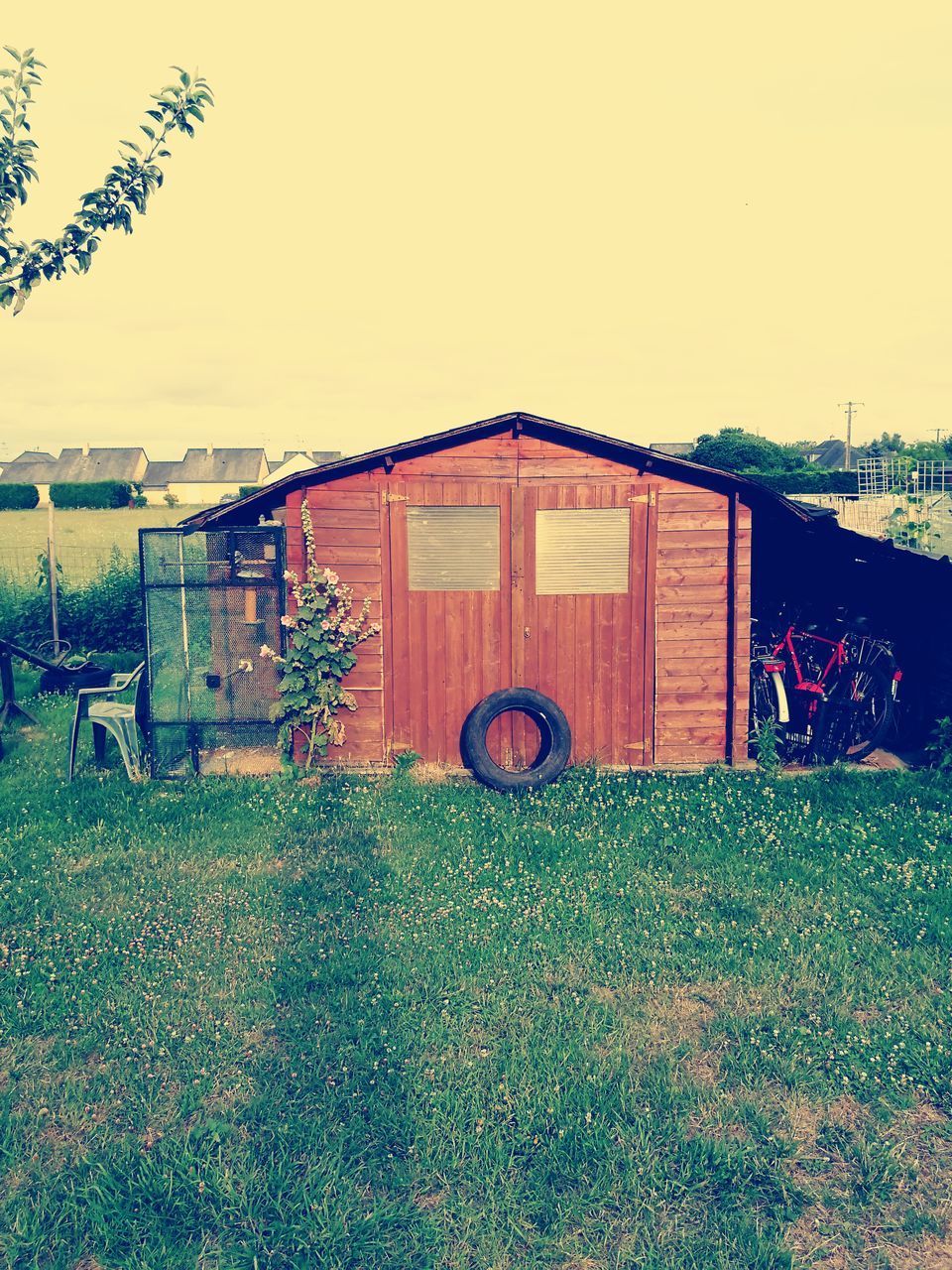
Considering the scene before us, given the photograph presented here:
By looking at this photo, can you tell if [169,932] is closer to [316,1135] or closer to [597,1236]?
[316,1135]

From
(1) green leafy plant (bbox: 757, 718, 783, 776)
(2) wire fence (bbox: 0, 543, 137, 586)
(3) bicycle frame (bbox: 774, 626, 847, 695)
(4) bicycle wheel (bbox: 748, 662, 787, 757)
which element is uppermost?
(2) wire fence (bbox: 0, 543, 137, 586)

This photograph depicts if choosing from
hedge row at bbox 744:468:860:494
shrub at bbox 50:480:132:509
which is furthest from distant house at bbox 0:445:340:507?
hedge row at bbox 744:468:860:494

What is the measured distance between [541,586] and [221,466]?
97.0 meters

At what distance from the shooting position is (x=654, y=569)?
9922 millimetres

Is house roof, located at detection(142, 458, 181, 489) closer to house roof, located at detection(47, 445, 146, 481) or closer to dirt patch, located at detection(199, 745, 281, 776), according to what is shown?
house roof, located at detection(47, 445, 146, 481)

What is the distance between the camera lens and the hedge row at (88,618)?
15.5m

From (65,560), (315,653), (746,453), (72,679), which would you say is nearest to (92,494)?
(65,560)

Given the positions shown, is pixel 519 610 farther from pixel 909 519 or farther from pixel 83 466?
pixel 83 466

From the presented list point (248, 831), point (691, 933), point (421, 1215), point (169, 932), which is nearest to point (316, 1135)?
point (421, 1215)

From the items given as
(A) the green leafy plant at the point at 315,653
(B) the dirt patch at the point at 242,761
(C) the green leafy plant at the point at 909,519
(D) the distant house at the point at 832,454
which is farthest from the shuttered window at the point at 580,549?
(D) the distant house at the point at 832,454

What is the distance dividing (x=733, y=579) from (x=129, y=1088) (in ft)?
25.0

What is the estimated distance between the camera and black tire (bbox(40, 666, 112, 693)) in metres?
12.1

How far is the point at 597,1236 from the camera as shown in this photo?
11.6ft

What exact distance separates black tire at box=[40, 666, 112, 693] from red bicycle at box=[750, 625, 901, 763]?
8.14m
